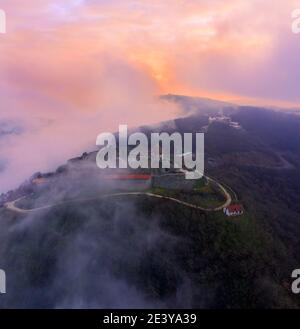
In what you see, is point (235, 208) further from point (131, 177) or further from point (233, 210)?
point (131, 177)

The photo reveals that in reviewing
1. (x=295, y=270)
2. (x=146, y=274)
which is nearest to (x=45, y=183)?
(x=146, y=274)
